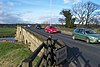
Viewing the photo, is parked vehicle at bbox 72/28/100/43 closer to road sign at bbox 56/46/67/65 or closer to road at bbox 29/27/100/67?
road at bbox 29/27/100/67

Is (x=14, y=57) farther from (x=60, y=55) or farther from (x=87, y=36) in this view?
(x=60, y=55)

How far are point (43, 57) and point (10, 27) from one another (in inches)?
5483

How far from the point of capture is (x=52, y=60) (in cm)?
852

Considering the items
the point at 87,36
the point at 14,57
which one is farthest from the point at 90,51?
the point at 14,57

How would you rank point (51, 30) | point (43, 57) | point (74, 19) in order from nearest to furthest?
1. point (43, 57)
2. point (51, 30)
3. point (74, 19)

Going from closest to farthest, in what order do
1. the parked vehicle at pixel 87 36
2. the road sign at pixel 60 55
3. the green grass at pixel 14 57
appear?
the road sign at pixel 60 55
the green grass at pixel 14 57
the parked vehicle at pixel 87 36

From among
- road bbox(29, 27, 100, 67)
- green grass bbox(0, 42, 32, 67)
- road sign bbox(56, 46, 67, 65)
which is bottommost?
green grass bbox(0, 42, 32, 67)

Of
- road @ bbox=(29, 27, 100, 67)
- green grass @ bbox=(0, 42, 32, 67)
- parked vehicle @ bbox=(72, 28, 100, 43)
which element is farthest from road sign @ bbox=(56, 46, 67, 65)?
parked vehicle @ bbox=(72, 28, 100, 43)

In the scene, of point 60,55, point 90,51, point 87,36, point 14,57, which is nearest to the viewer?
point 60,55

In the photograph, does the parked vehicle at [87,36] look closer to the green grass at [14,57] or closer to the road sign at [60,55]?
the green grass at [14,57]

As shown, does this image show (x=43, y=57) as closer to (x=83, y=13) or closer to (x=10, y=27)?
(x=83, y=13)

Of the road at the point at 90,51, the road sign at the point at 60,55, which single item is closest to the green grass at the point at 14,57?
the road at the point at 90,51

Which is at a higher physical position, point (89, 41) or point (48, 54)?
point (48, 54)

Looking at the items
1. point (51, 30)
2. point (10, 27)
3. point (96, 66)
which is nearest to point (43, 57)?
point (96, 66)
